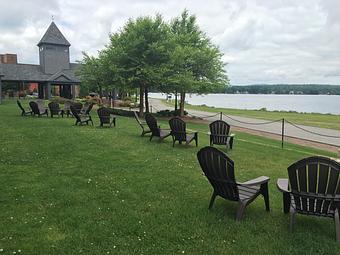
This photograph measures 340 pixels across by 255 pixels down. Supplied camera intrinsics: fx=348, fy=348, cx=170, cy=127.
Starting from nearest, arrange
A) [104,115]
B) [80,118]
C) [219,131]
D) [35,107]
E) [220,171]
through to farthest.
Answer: [220,171], [219,131], [104,115], [80,118], [35,107]

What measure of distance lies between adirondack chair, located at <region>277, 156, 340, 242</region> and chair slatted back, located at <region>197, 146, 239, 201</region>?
2.54ft

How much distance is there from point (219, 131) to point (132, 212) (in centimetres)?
615

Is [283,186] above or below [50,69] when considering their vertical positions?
below

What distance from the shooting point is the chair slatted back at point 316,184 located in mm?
4246

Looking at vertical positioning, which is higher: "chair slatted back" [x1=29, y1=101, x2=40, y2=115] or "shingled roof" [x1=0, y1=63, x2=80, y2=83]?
"shingled roof" [x1=0, y1=63, x2=80, y2=83]

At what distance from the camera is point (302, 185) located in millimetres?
4438

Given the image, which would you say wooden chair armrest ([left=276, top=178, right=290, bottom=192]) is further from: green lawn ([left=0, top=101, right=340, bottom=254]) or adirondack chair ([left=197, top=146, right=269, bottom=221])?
→ green lawn ([left=0, top=101, right=340, bottom=254])

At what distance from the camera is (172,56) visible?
24891 mm

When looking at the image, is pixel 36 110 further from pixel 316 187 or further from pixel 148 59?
pixel 316 187

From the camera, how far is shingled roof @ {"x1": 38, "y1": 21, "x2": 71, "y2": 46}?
5112 cm

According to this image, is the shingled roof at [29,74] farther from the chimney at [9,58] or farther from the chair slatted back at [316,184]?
the chair slatted back at [316,184]

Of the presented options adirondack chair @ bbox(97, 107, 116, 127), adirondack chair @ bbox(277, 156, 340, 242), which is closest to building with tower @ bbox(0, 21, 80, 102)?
adirondack chair @ bbox(97, 107, 116, 127)

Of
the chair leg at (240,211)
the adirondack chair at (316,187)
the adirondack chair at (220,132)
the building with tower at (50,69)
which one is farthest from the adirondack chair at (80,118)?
the building with tower at (50,69)

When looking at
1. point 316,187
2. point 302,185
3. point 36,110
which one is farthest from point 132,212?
point 36,110
